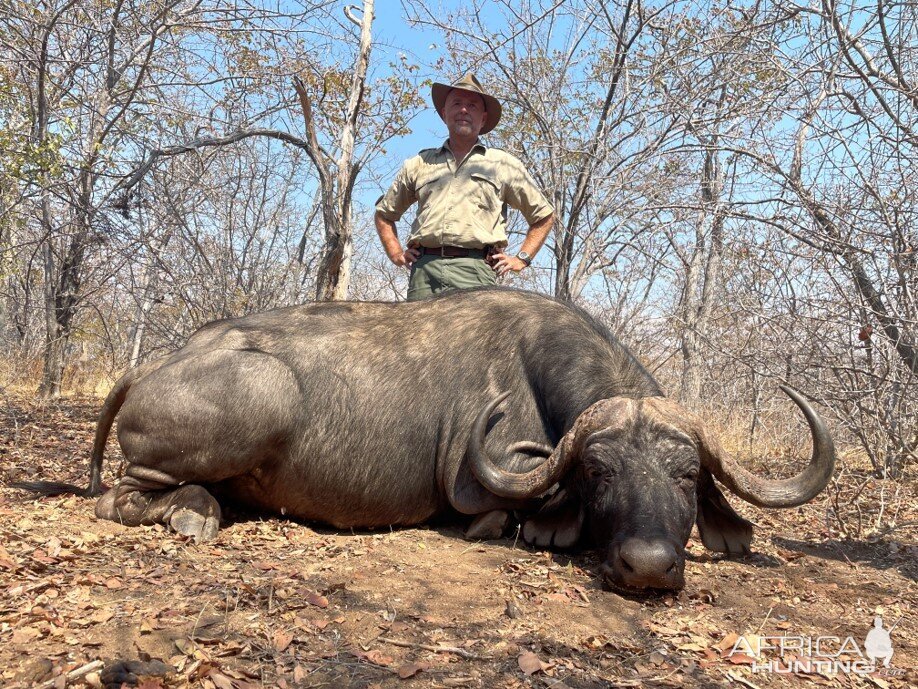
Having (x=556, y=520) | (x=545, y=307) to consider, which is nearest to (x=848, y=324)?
(x=545, y=307)

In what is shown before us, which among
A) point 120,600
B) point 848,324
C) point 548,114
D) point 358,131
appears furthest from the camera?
point 358,131

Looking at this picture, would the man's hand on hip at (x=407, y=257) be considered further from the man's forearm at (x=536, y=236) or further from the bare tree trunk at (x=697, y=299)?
the bare tree trunk at (x=697, y=299)

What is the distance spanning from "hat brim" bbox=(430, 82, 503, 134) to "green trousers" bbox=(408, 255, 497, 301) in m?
1.21

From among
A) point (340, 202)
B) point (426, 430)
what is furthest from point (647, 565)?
point (340, 202)

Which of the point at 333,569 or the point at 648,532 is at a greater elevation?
the point at 648,532

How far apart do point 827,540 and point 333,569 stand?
10.5ft

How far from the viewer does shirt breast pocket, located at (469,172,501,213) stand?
5.66 metres

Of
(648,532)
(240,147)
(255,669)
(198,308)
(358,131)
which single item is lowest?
(255,669)

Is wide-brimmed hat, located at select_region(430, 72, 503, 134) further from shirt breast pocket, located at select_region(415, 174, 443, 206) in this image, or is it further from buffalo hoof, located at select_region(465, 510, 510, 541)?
buffalo hoof, located at select_region(465, 510, 510, 541)

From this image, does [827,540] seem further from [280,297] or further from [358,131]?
[358,131]

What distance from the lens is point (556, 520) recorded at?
408cm

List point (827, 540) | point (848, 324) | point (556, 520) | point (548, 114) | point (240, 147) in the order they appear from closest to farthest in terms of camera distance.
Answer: point (556, 520) → point (827, 540) → point (848, 324) → point (548, 114) → point (240, 147)

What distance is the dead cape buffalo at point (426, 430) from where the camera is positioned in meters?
3.77

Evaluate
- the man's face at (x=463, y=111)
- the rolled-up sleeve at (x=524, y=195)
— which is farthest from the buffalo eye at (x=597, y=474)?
the man's face at (x=463, y=111)
